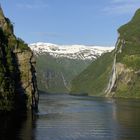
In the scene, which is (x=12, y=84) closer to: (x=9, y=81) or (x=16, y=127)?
(x=9, y=81)

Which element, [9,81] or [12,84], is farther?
[12,84]

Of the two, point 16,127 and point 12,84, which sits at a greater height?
point 12,84

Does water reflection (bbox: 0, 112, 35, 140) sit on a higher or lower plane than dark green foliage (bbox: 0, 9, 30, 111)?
lower

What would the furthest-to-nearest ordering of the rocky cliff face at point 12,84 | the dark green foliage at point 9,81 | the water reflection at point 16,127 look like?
the rocky cliff face at point 12,84, the dark green foliage at point 9,81, the water reflection at point 16,127

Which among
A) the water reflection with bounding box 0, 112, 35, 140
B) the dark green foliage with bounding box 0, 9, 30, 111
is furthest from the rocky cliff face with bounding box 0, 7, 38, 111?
the water reflection with bounding box 0, 112, 35, 140

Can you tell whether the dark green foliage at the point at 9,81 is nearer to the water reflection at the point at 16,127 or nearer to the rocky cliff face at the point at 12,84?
the rocky cliff face at the point at 12,84

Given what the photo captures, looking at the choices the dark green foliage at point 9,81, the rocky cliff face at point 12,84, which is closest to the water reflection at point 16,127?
the dark green foliage at point 9,81

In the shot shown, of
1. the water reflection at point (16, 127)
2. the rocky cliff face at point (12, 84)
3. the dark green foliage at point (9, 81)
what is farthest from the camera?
the rocky cliff face at point (12, 84)

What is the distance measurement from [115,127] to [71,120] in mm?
23215

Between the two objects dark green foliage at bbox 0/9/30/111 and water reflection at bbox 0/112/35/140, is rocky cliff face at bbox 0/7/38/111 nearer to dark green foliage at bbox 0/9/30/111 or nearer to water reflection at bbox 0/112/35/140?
dark green foliage at bbox 0/9/30/111

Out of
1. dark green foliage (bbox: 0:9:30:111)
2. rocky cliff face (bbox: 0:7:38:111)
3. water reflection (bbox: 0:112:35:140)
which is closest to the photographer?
water reflection (bbox: 0:112:35:140)

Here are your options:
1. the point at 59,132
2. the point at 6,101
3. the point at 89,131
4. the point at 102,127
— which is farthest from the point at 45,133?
the point at 6,101

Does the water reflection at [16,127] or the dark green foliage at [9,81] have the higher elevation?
the dark green foliage at [9,81]

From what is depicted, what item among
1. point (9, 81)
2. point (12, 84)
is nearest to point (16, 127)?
point (9, 81)
